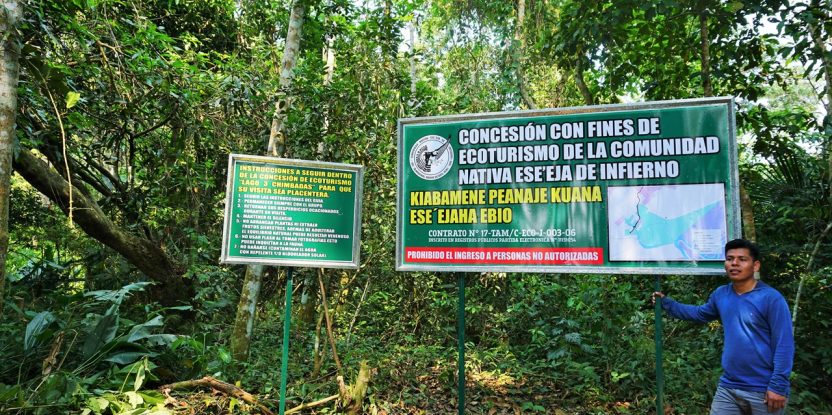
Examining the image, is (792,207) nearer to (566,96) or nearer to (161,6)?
(566,96)

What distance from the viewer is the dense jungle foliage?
193 inches

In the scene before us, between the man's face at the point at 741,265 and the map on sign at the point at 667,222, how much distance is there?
0.43 metres

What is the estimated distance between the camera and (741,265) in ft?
10.1

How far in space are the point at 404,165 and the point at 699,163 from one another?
2200 millimetres

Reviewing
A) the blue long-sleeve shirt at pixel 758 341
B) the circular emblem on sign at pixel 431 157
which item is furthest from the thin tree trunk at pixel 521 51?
the blue long-sleeve shirt at pixel 758 341

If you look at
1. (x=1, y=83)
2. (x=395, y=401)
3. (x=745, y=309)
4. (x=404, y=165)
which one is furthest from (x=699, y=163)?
(x=1, y=83)

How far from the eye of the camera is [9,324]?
5.15 metres

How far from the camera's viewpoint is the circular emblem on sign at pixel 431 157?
423 cm

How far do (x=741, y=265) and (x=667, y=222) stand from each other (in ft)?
2.15

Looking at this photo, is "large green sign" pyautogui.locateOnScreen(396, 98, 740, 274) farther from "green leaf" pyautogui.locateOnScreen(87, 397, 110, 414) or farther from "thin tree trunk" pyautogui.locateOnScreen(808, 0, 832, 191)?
"green leaf" pyautogui.locateOnScreen(87, 397, 110, 414)

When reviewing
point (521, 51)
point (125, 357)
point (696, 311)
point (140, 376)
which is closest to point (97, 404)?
point (140, 376)

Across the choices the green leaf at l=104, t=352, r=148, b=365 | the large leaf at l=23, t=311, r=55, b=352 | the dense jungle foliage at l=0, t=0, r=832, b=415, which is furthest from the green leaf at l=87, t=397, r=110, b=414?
the large leaf at l=23, t=311, r=55, b=352

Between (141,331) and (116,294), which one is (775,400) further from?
(116,294)

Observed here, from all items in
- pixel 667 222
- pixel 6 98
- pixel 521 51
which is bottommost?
pixel 667 222
